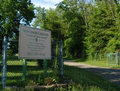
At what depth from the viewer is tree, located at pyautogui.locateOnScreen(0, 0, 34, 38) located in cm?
2206

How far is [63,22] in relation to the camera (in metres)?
39.1

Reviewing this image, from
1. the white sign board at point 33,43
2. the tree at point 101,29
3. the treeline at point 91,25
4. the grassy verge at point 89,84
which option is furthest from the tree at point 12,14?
the white sign board at point 33,43

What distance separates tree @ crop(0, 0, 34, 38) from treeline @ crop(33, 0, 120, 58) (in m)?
6.19

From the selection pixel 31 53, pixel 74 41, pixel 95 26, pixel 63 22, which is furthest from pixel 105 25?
pixel 31 53

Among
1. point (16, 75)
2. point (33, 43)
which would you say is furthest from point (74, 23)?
point (33, 43)

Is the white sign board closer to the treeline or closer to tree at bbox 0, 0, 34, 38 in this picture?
the treeline

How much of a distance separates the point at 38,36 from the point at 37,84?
1.70 meters

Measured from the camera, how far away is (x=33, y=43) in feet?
17.6

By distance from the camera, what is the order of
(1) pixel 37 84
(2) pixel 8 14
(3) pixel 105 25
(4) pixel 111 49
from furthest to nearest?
(3) pixel 105 25 < (4) pixel 111 49 < (2) pixel 8 14 < (1) pixel 37 84

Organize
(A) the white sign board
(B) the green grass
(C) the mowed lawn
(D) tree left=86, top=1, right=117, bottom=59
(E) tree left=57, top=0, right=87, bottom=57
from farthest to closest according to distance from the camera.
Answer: (E) tree left=57, top=0, right=87, bottom=57 < (D) tree left=86, top=1, right=117, bottom=59 < (C) the mowed lawn < (B) the green grass < (A) the white sign board

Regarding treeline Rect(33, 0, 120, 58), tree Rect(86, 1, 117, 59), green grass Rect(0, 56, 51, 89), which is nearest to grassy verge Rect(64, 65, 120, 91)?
green grass Rect(0, 56, 51, 89)

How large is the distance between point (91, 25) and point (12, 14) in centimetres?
1433

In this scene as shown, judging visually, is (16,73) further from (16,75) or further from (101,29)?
(101,29)

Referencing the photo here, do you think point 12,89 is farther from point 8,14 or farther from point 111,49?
point 111,49
